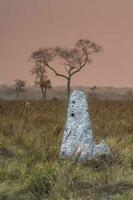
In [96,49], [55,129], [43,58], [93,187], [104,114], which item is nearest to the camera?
[93,187]

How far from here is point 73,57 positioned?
80.3 metres

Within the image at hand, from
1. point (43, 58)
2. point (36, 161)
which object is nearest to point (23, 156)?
point (36, 161)

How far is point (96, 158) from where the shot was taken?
1233 centimetres

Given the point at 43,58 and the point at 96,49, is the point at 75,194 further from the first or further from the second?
the point at 43,58

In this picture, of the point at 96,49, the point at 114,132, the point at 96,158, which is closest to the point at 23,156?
the point at 96,158

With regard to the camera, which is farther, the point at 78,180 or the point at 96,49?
the point at 96,49

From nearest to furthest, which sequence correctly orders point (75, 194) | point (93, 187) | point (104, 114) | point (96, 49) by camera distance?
point (75, 194) → point (93, 187) → point (104, 114) → point (96, 49)

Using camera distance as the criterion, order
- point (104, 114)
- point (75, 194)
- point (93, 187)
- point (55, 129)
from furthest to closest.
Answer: point (104, 114)
point (55, 129)
point (93, 187)
point (75, 194)

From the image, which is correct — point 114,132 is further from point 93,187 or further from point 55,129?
point 93,187

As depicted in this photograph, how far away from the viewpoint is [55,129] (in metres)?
18.3

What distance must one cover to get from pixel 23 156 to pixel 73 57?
6775cm

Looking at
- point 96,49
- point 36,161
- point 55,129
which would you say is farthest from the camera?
point 96,49

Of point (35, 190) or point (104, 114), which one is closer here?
point (35, 190)

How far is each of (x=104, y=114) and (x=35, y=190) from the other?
17771mm
